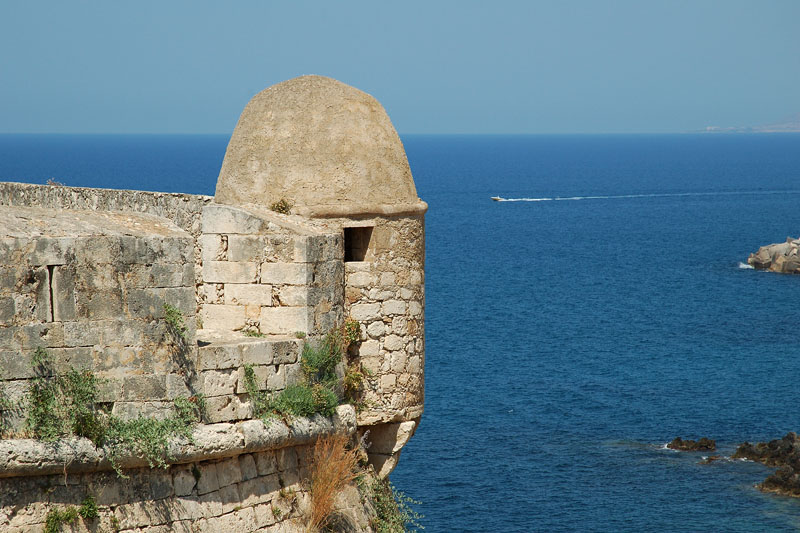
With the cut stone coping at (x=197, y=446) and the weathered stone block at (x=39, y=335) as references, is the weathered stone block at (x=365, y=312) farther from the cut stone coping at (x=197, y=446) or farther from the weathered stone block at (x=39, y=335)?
the weathered stone block at (x=39, y=335)

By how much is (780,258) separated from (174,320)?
7473 cm

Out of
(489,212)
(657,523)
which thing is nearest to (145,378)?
(657,523)

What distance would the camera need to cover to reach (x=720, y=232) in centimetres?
9644

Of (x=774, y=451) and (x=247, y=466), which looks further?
(x=774, y=451)

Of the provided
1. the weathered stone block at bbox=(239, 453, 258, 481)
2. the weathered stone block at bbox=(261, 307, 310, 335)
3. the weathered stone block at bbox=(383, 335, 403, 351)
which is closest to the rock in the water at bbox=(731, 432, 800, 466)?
the weathered stone block at bbox=(383, 335, 403, 351)

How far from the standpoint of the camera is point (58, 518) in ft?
24.7

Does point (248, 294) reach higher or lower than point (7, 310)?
lower

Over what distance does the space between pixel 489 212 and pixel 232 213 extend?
102m

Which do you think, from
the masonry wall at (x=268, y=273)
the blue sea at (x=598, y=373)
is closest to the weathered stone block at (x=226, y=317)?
the masonry wall at (x=268, y=273)

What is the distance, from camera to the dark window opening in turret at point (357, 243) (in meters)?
11.4

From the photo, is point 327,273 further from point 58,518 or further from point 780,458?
point 780,458

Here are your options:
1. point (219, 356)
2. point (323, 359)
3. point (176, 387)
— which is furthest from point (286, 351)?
point (176, 387)

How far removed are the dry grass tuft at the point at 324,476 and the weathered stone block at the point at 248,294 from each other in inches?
51.5

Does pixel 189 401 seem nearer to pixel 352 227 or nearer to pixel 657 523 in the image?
pixel 352 227
